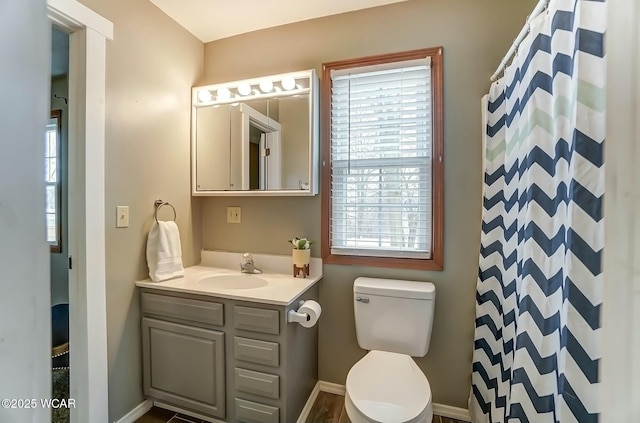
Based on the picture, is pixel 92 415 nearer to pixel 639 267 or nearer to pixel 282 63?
pixel 639 267

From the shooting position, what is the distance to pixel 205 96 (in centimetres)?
199

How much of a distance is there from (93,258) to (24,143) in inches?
54.4

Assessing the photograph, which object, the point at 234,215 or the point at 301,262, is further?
the point at 234,215

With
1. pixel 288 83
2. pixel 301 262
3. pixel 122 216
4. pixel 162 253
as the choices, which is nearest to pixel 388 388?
pixel 301 262

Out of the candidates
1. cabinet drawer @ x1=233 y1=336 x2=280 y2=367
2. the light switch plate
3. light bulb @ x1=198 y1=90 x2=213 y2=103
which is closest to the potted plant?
cabinet drawer @ x1=233 y1=336 x2=280 y2=367

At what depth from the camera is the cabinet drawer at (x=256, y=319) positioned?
54.0 inches

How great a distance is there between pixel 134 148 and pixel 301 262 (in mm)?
1169

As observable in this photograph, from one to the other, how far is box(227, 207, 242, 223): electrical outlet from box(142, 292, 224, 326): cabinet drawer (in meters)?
0.67

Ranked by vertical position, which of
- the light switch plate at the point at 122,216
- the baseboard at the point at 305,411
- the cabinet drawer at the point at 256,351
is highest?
the light switch plate at the point at 122,216

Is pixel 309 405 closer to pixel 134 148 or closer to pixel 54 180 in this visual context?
pixel 134 148

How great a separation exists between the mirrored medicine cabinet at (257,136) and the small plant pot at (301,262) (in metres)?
0.37

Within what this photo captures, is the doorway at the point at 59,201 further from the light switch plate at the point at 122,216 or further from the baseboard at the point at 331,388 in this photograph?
the baseboard at the point at 331,388

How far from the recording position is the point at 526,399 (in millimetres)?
926

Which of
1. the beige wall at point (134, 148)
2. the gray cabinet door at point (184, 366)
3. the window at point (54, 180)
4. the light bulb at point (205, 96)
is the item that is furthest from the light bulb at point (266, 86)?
the window at point (54, 180)
